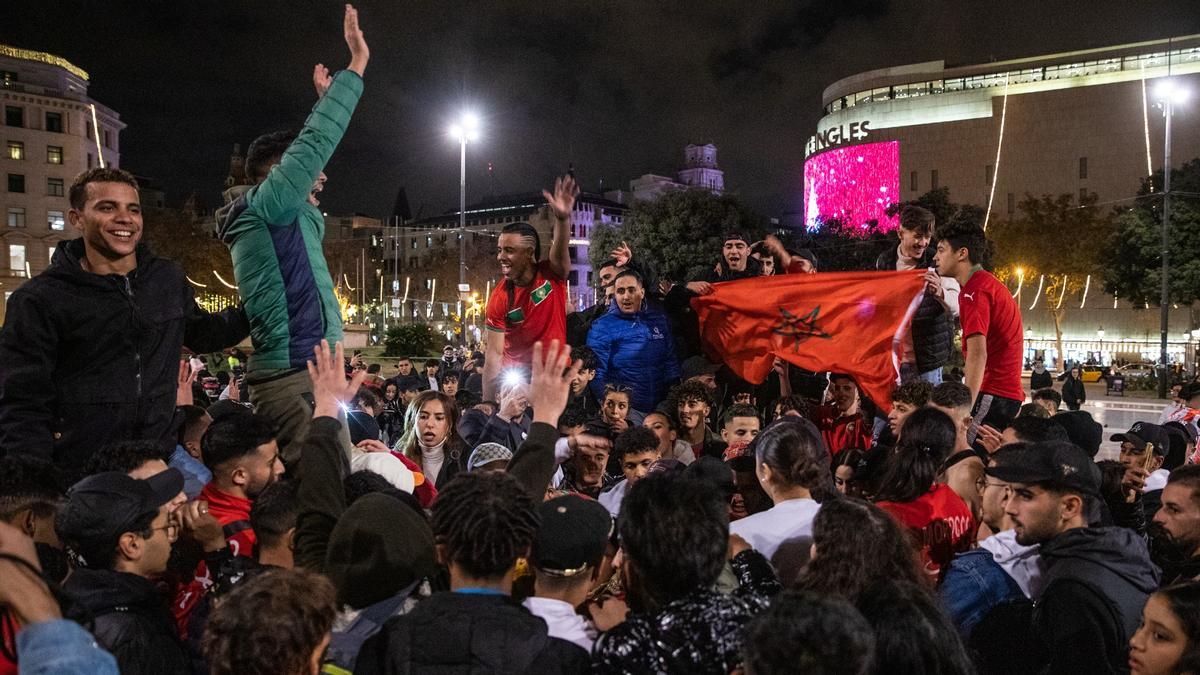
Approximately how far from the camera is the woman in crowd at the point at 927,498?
14.3 ft

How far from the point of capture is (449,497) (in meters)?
2.78

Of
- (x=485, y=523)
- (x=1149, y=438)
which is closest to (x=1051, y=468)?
(x=485, y=523)

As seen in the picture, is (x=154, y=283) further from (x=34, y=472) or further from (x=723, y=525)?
(x=723, y=525)

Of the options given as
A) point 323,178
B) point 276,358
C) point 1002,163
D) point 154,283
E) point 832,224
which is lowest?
point 276,358

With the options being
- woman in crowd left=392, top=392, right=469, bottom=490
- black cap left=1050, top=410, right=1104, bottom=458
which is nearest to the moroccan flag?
black cap left=1050, top=410, right=1104, bottom=458

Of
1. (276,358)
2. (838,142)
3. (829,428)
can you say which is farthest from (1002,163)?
(276,358)

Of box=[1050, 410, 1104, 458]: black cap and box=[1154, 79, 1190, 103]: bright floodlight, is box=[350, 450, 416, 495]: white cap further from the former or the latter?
box=[1154, 79, 1190, 103]: bright floodlight

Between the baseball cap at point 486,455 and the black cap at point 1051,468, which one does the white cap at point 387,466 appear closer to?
the baseball cap at point 486,455

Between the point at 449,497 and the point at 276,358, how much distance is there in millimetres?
2131

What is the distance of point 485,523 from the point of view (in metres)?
2.65

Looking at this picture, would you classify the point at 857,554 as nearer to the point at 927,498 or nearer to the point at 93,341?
the point at 927,498

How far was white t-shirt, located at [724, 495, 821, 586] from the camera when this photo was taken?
383cm

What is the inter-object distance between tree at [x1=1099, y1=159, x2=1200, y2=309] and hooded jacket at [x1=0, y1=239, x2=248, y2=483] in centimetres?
4251

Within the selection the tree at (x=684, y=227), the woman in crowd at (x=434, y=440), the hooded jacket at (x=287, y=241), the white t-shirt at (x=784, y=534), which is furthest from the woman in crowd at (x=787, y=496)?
the tree at (x=684, y=227)
